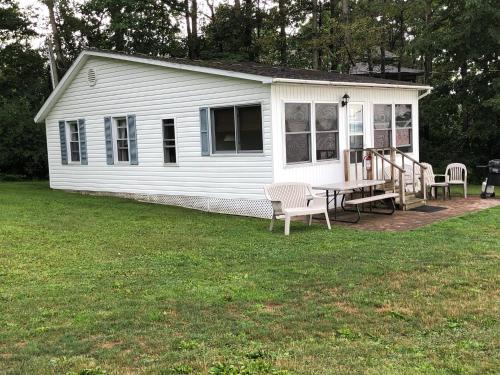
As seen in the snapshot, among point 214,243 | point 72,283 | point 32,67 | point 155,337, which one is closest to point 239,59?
point 32,67

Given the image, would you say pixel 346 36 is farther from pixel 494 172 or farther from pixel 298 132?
pixel 298 132

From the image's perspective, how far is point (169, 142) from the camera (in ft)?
42.3

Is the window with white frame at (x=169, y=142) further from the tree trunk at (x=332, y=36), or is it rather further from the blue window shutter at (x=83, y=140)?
the tree trunk at (x=332, y=36)

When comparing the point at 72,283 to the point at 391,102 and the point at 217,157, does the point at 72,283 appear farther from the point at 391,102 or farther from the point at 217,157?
the point at 391,102

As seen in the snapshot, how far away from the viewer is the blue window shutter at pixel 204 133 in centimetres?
1180

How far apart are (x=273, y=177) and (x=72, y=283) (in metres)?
5.50

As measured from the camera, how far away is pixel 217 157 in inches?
459

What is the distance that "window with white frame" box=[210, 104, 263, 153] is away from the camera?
432 inches

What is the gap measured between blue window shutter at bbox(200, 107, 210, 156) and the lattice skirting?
3.52ft

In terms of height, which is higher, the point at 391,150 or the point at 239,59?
the point at 239,59

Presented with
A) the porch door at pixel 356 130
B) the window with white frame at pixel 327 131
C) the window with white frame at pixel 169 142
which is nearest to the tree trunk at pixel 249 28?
the window with white frame at pixel 169 142

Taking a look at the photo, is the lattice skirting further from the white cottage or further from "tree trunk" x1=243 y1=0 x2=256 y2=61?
"tree trunk" x1=243 y1=0 x2=256 y2=61

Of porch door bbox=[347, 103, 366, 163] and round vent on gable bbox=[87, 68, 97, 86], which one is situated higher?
round vent on gable bbox=[87, 68, 97, 86]

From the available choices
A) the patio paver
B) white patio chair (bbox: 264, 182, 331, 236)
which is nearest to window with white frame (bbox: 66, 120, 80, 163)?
white patio chair (bbox: 264, 182, 331, 236)
